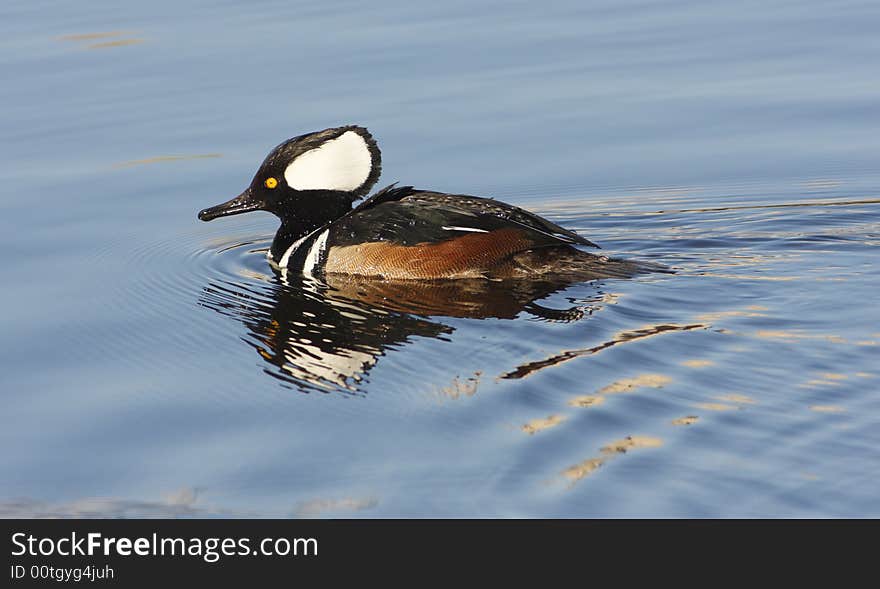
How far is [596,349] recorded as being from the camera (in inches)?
272

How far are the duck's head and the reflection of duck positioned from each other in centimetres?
77

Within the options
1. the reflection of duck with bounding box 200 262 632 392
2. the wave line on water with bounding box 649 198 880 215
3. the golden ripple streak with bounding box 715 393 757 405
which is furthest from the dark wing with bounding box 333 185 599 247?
the golden ripple streak with bounding box 715 393 757 405

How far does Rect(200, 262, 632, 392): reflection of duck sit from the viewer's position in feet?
23.4

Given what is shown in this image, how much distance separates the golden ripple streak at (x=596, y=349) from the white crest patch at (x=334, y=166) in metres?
2.94

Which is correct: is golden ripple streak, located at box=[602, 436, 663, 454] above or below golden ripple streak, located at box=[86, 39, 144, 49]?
below

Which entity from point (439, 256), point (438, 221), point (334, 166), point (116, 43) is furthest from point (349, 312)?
point (116, 43)

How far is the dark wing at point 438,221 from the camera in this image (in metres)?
Answer: 8.59

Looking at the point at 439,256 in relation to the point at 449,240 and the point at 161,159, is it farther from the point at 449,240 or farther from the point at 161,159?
the point at 161,159

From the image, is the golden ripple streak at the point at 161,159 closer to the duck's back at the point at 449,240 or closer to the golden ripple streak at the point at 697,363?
the duck's back at the point at 449,240

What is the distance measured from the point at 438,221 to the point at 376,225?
0.46m

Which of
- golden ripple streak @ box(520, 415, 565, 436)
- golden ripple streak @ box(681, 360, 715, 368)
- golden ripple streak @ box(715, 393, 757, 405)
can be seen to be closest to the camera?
golden ripple streak @ box(520, 415, 565, 436)

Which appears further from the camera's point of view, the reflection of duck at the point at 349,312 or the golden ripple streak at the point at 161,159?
the golden ripple streak at the point at 161,159

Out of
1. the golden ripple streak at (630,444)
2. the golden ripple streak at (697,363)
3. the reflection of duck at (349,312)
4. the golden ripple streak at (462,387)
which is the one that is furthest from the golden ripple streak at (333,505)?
the golden ripple streak at (697,363)

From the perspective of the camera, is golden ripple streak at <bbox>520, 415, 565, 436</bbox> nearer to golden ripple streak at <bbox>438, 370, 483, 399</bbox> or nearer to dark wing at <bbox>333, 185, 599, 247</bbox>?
golden ripple streak at <bbox>438, 370, 483, 399</bbox>
